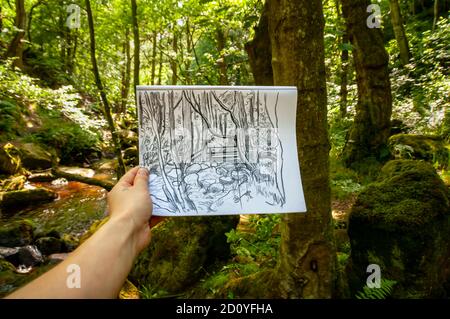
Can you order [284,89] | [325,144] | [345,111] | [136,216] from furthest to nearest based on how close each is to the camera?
[345,111] → [325,144] → [284,89] → [136,216]

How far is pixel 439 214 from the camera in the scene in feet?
7.82

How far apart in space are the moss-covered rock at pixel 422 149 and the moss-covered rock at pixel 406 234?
2.77m

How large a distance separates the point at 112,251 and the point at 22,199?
852cm

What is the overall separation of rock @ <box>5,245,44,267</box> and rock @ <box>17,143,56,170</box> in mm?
5933

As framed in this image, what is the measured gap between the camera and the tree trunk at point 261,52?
102 inches

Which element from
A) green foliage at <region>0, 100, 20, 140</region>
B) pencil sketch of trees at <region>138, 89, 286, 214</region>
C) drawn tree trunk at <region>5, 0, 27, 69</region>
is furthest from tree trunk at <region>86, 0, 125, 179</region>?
drawn tree trunk at <region>5, 0, 27, 69</region>

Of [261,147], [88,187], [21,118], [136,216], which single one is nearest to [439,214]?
[261,147]

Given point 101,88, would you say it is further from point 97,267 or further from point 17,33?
point 17,33

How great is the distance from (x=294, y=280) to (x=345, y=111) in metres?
7.28

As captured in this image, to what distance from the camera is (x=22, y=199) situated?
27.0 ft

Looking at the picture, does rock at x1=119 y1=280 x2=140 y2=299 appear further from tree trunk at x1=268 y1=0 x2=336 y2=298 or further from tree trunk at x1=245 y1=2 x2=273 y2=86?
tree trunk at x1=245 y1=2 x2=273 y2=86

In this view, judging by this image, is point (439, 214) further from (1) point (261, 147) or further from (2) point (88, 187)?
(2) point (88, 187)

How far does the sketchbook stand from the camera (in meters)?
1.62

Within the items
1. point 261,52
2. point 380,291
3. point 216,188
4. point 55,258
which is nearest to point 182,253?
point 380,291
